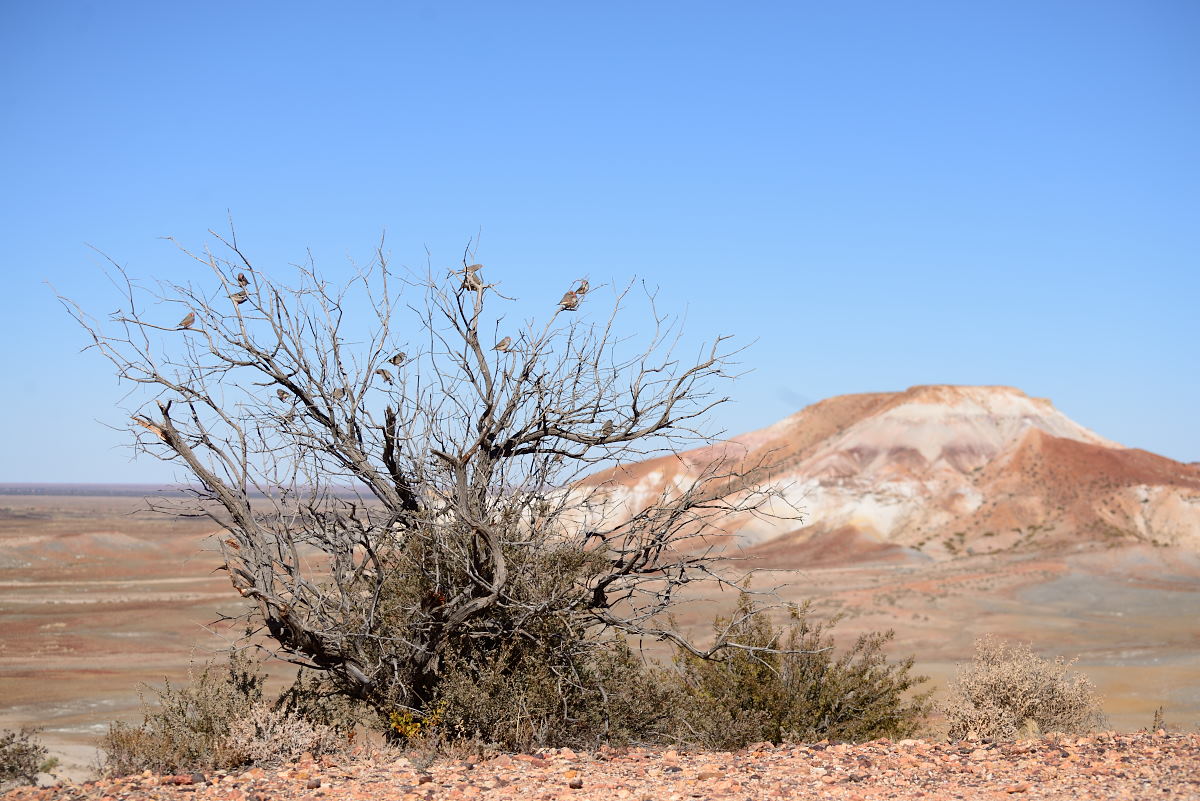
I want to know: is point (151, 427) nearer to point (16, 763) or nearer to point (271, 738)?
point (271, 738)

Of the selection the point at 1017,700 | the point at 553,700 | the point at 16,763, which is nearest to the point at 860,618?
the point at 1017,700

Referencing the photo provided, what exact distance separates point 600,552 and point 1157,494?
6097 centimetres

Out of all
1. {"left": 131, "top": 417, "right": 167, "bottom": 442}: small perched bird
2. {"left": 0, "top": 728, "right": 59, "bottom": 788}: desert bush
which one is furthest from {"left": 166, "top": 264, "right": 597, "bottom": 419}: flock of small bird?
{"left": 0, "top": 728, "right": 59, "bottom": 788}: desert bush

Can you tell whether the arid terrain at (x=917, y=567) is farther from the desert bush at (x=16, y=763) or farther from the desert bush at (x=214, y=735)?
the desert bush at (x=214, y=735)

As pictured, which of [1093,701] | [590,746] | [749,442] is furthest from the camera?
[749,442]

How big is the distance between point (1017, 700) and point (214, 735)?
7.41 m

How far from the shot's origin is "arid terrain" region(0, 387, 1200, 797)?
28266 mm

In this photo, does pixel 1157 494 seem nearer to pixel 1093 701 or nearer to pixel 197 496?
pixel 1093 701

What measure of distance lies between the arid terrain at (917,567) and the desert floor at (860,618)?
0.43 ft

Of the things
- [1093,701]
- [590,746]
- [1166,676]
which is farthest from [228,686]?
[1166,676]

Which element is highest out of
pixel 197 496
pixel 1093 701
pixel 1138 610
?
pixel 197 496

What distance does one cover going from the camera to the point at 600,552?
9273mm

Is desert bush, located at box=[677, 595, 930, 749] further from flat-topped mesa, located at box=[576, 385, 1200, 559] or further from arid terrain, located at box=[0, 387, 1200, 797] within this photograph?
flat-topped mesa, located at box=[576, 385, 1200, 559]

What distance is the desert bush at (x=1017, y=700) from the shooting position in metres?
10.8
